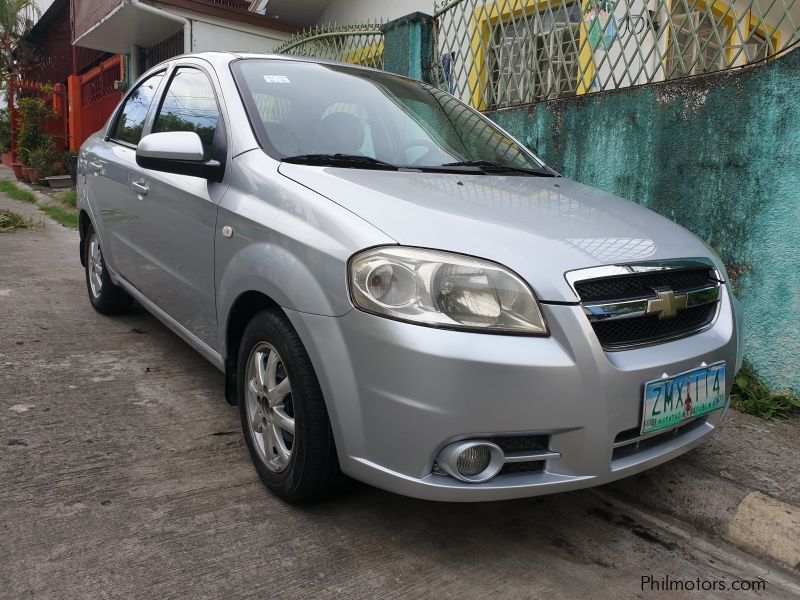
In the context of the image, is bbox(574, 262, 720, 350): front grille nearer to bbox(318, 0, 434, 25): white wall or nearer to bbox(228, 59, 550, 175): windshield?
bbox(228, 59, 550, 175): windshield

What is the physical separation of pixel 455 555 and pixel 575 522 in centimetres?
52

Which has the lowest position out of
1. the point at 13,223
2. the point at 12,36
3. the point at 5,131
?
the point at 13,223

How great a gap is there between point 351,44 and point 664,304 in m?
4.80

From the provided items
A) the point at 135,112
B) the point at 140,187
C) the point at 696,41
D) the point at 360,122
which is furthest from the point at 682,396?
the point at 135,112

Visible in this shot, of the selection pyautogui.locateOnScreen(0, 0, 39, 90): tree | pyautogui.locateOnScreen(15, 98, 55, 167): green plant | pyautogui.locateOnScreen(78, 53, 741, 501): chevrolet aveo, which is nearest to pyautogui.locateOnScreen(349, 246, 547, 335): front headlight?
pyautogui.locateOnScreen(78, 53, 741, 501): chevrolet aveo

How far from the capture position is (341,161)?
253 centimetres

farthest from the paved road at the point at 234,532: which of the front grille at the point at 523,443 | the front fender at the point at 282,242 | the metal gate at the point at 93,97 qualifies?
the metal gate at the point at 93,97

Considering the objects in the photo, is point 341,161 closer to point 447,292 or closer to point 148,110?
point 447,292

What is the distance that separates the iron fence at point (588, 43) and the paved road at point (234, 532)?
248 centimetres

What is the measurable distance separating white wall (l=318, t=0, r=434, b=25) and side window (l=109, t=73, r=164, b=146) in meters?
4.32

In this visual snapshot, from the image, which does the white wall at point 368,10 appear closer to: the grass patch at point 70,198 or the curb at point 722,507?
the grass patch at point 70,198

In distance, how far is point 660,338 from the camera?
2098 mm

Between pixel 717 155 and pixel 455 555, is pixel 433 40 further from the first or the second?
pixel 455 555

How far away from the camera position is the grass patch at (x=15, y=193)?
38.3 feet
